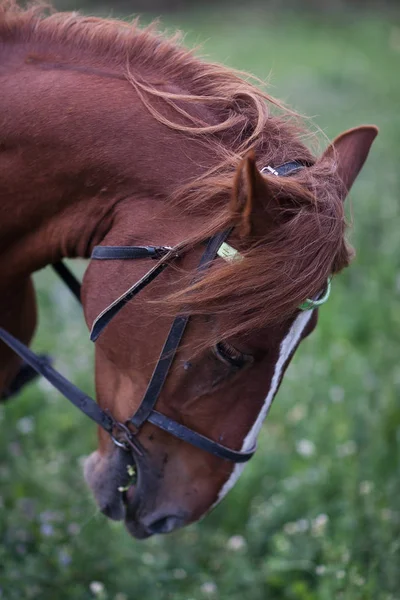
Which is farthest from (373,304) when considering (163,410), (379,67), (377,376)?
(379,67)

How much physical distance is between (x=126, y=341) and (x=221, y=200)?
51 centimetres

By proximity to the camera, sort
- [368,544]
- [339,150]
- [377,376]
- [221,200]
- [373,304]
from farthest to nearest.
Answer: [373,304] → [377,376] → [368,544] → [339,150] → [221,200]

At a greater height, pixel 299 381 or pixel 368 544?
pixel 368 544

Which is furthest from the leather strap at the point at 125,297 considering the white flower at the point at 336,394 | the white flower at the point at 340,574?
the white flower at the point at 336,394

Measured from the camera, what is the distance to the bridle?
177cm

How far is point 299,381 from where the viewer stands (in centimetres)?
416

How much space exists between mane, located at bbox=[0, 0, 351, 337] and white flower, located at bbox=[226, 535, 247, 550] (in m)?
1.57

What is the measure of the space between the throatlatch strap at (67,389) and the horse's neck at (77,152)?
45 centimetres

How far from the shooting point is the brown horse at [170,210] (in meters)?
1.71

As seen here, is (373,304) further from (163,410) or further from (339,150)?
(163,410)

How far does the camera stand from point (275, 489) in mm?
3465

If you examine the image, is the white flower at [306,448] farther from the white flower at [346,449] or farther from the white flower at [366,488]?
the white flower at [366,488]

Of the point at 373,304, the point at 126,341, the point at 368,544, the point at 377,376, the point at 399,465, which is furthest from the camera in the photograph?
the point at 373,304

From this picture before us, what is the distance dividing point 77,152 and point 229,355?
0.74 metres
